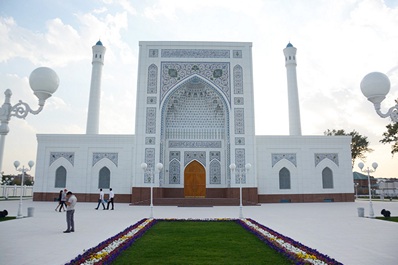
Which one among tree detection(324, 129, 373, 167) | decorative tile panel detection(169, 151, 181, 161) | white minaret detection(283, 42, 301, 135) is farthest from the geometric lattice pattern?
tree detection(324, 129, 373, 167)

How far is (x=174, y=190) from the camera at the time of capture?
17.1 m

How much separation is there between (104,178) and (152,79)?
6.18 meters

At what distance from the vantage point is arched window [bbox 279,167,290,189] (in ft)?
56.5

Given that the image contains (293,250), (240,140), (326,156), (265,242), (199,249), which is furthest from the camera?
(326,156)

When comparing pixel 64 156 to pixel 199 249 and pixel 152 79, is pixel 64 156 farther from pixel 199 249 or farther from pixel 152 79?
pixel 199 249

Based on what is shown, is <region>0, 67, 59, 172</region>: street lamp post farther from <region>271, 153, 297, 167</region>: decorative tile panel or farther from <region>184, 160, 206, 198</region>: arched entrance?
<region>271, 153, 297, 167</region>: decorative tile panel

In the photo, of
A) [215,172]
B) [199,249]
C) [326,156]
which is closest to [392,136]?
[326,156]

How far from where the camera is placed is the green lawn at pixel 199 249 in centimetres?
393

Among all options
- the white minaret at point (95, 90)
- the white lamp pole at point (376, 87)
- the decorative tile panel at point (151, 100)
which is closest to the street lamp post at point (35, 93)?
the white lamp pole at point (376, 87)

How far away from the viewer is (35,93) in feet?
12.5

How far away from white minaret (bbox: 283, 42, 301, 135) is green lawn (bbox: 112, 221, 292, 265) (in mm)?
14286

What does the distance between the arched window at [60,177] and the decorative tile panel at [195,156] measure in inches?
271

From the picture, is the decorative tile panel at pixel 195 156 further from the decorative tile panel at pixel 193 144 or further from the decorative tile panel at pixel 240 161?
the decorative tile panel at pixel 240 161

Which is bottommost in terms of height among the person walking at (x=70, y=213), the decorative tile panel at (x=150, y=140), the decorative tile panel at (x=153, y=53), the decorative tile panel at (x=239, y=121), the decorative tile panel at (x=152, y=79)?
the person walking at (x=70, y=213)
